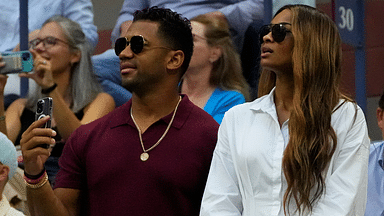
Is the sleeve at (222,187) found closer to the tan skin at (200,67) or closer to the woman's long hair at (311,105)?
the woman's long hair at (311,105)

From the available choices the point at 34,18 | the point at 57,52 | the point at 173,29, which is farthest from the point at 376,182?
the point at 34,18

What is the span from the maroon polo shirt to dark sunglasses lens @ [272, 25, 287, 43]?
0.49 metres

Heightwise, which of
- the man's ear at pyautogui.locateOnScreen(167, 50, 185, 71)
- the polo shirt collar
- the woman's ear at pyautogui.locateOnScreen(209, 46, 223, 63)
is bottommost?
the polo shirt collar

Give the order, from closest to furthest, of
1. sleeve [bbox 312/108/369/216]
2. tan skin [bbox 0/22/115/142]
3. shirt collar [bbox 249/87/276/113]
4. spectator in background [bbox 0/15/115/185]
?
sleeve [bbox 312/108/369/216] < shirt collar [bbox 249/87/276/113] < tan skin [bbox 0/22/115/142] < spectator in background [bbox 0/15/115/185]

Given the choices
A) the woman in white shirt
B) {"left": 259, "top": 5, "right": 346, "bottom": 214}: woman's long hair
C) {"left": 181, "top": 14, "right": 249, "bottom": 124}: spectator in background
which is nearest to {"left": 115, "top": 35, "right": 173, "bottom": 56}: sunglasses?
the woman in white shirt

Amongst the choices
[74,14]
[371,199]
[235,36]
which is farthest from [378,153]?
[74,14]

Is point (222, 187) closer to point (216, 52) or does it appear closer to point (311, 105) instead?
point (311, 105)

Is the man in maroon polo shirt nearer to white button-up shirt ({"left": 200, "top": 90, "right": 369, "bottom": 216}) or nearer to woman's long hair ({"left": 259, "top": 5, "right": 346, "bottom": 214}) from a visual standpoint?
white button-up shirt ({"left": 200, "top": 90, "right": 369, "bottom": 216})

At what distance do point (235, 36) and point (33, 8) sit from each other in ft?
6.25

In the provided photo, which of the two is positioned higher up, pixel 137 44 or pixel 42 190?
pixel 137 44

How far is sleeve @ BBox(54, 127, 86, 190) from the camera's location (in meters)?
2.81

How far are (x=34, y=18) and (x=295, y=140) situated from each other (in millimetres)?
3449

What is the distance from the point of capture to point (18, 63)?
4.12m

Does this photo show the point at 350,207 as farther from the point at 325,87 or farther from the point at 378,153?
the point at 378,153
